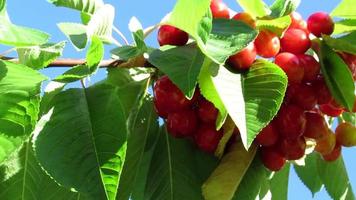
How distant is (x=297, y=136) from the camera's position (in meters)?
1.51

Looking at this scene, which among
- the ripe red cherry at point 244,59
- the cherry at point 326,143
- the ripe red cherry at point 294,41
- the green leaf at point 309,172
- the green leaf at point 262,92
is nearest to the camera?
the green leaf at point 262,92

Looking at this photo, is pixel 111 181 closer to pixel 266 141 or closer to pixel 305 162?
pixel 266 141

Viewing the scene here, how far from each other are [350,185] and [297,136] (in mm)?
456

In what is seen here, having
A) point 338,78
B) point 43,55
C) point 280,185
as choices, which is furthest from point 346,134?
point 43,55

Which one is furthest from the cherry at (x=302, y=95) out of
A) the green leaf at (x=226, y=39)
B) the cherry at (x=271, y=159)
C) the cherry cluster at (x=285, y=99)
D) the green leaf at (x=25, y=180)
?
the green leaf at (x=25, y=180)

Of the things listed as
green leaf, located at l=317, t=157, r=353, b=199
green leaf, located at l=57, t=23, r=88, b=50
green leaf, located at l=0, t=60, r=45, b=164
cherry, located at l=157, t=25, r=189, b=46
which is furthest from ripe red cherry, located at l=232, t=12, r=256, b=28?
green leaf, located at l=317, t=157, r=353, b=199

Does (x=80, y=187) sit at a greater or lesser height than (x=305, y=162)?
greater

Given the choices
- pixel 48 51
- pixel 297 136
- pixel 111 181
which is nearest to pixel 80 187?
pixel 111 181

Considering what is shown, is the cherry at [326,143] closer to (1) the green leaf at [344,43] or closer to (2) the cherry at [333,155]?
(2) the cherry at [333,155]

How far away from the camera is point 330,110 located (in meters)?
1.67

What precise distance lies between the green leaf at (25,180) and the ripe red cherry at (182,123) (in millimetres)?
245

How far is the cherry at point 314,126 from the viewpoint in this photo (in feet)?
5.16

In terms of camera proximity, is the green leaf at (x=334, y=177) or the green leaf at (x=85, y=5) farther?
the green leaf at (x=334, y=177)

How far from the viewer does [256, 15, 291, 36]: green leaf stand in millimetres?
1465
